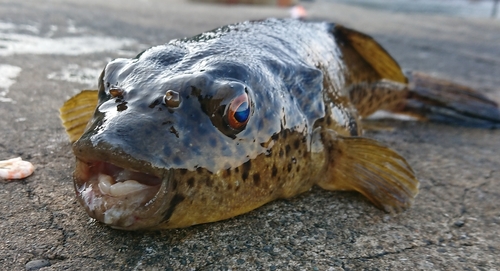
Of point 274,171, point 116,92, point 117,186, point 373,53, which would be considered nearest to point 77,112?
point 116,92

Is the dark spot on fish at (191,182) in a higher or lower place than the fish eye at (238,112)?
lower

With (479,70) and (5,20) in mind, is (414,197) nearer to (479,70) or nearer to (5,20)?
(479,70)

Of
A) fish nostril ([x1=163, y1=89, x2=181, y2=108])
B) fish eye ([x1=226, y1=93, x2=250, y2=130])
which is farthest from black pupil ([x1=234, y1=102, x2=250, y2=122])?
fish nostril ([x1=163, y1=89, x2=181, y2=108])

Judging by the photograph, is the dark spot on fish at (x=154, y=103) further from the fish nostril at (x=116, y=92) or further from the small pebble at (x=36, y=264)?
the small pebble at (x=36, y=264)

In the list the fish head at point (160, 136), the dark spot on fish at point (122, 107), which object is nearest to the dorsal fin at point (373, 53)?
the fish head at point (160, 136)

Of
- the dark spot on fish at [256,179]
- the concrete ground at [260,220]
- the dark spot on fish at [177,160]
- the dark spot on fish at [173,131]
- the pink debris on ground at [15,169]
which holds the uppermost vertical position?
the dark spot on fish at [173,131]

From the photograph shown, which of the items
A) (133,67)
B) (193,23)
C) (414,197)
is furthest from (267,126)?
(193,23)

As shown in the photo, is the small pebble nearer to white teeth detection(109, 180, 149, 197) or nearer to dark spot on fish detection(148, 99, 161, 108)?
white teeth detection(109, 180, 149, 197)

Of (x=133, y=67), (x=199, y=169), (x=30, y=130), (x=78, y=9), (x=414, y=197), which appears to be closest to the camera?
(x=199, y=169)

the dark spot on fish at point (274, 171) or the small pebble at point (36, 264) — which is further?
the dark spot on fish at point (274, 171)
